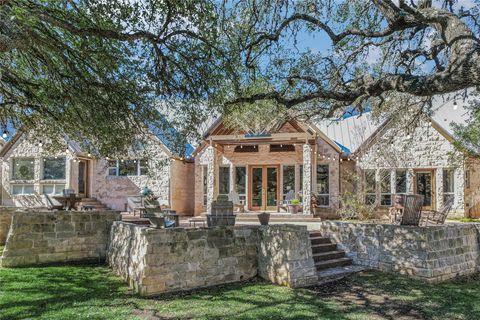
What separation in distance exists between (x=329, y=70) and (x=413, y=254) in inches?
184

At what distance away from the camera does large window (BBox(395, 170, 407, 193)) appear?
18.4m

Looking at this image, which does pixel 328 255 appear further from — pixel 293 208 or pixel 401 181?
pixel 401 181

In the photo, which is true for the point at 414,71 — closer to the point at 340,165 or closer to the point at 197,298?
the point at 197,298

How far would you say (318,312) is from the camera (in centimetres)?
641

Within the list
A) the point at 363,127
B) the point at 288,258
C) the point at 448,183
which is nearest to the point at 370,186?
the point at 448,183

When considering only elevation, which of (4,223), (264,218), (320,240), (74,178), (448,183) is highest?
(74,178)

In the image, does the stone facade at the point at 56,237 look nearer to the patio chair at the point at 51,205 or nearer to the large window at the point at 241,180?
the patio chair at the point at 51,205

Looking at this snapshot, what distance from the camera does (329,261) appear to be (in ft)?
30.5

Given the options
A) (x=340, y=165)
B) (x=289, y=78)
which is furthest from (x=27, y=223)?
(x=340, y=165)

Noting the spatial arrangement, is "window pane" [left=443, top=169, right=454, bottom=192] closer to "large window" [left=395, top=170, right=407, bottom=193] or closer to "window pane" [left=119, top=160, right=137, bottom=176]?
"large window" [left=395, top=170, right=407, bottom=193]

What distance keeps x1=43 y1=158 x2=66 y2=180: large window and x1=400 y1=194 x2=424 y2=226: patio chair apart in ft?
56.2

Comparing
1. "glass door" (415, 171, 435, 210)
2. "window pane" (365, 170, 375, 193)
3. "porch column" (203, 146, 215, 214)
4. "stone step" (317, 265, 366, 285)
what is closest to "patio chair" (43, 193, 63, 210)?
"porch column" (203, 146, 215, 214)

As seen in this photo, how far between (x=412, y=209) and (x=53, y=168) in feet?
58.9

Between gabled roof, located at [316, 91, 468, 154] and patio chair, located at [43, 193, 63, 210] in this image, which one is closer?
patio chair, located at [43, 193, 63, 210]
